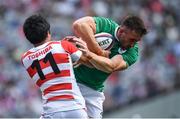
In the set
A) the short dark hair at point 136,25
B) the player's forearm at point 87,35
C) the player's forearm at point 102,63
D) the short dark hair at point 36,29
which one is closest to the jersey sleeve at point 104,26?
the player's forearm at point 87,35

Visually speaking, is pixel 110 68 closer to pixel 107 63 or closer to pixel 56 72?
pixel 107 63

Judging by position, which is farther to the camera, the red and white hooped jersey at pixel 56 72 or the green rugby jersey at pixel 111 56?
the green rugby jersey at pixel 111 56

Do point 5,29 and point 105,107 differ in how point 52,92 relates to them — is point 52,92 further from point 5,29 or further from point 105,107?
point 5,29

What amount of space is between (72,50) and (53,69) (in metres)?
0.28

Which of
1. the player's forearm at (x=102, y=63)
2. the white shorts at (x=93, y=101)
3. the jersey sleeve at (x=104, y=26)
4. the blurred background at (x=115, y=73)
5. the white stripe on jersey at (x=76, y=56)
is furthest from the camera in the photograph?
the blurred background at (x=115, y=73)

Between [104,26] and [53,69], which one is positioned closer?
[53,69]

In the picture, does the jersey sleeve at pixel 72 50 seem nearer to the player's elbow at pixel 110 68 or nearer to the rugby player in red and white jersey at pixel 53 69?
the rugby player in red and white jersey at pixel 53 69

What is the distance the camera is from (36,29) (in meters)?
7.64

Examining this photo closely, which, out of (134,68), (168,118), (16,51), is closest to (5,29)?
(16,51)

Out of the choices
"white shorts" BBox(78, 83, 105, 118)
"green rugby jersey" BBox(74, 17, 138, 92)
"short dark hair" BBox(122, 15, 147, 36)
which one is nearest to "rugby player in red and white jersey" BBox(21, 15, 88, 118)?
"short dark hair" BBox(122, 15, 147, 36)

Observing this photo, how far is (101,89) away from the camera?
9.19 metres

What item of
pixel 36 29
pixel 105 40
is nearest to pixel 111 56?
pixel 105 40

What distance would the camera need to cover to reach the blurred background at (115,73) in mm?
16594

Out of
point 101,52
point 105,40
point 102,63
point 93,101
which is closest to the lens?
point 102,63
